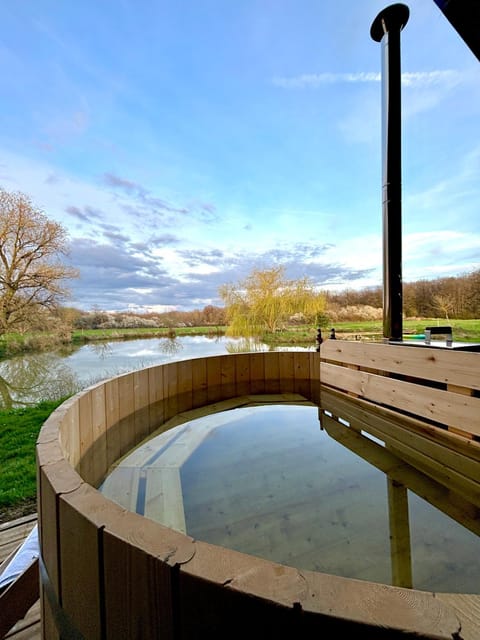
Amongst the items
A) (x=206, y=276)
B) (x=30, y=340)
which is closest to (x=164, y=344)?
(x=30, y=340)

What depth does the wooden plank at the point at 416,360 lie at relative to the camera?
193 centimetres

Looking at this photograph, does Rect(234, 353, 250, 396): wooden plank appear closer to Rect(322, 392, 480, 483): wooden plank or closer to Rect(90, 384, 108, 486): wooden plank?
Rect(322, 392, 480, 483): wooden plank

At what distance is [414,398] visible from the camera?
2305 mm

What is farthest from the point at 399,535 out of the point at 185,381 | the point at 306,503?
the point at 185,381

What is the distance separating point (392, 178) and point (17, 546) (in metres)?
4.04

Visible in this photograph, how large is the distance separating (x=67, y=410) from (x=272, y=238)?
24.9 ft

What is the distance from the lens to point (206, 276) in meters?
9.32

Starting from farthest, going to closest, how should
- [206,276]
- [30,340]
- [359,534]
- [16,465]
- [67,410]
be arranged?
[206,276] → [30,340] → [16,465] → [67,410] → [359,534]

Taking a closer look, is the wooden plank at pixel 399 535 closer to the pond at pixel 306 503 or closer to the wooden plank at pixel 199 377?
the pond at pixel 306 503

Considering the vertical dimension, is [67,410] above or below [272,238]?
below

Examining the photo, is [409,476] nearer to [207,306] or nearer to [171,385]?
[171,385]

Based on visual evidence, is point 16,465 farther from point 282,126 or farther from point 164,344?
point 282,126

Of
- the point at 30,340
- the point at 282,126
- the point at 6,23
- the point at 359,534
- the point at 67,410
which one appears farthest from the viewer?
the point at 30,340

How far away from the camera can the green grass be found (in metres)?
1.85
